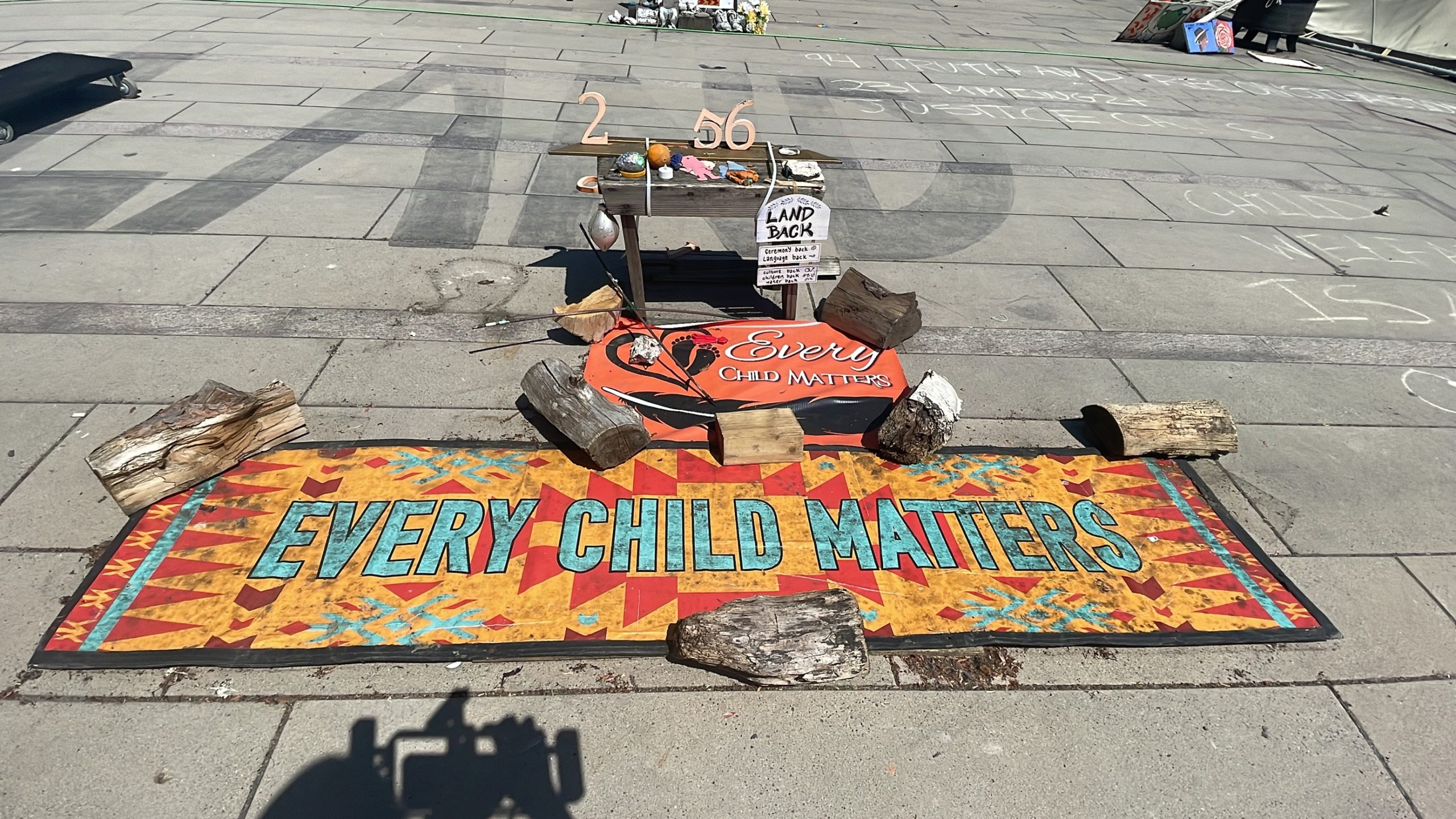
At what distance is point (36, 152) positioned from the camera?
10.2m

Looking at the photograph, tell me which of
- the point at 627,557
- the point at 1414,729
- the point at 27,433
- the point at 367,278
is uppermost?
the point at 367,278

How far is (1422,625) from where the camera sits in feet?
15.2

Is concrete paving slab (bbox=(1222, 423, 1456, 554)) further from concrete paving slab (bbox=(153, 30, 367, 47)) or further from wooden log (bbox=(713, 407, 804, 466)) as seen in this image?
concrete paving slab (bbox=(153, 30, 367, 47))

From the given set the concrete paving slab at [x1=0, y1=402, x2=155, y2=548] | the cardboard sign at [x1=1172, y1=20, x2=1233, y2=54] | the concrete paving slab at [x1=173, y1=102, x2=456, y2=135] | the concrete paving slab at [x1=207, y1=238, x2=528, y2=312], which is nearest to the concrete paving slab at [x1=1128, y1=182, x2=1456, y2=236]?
the concrete paving slab at [x1=207, y1=238, x2=528, y2=312]

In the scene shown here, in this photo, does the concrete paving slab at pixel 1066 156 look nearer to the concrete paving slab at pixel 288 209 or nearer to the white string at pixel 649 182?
the white string at pixel 649 182

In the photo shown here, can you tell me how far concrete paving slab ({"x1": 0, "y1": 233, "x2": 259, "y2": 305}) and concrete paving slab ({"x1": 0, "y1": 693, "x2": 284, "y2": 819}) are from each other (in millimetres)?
4778

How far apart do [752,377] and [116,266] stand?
6.95 m

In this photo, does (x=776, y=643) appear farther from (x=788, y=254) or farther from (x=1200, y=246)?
(x=1200, y=246)

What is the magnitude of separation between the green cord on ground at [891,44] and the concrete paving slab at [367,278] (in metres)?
14.1

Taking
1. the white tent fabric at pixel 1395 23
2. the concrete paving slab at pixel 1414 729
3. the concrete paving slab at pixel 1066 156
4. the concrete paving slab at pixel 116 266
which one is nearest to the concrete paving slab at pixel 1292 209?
the concrete paving slab at pixel 1066 156

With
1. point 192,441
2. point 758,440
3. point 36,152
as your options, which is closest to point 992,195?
point 758,440

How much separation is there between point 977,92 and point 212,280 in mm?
15054

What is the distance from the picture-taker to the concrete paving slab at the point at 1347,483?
17.3 feet

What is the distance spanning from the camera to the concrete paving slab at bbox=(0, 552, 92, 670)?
395 cm
